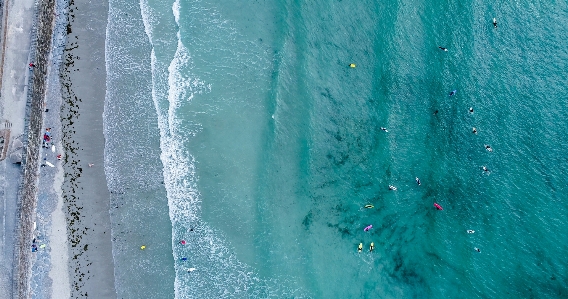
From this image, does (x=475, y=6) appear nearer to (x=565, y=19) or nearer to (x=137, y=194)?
(x=565, y=19)

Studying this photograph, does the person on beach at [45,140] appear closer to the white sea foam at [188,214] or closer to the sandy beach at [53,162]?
the sandy beach at [53,162]

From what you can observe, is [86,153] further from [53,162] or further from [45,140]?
[45,140]

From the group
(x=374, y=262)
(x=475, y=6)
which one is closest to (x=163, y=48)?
(x=374, y=262)

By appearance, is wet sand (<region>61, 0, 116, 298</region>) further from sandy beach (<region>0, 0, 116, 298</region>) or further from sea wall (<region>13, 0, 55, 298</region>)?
sea wall (<region>13, 0, 55, 298</region>)

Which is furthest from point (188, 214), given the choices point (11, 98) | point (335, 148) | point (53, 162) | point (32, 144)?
point (11, 98)

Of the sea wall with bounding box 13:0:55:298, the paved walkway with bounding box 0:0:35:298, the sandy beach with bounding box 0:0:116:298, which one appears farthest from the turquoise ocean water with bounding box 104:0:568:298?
the paved walkway with bounding box 0:0:35:298

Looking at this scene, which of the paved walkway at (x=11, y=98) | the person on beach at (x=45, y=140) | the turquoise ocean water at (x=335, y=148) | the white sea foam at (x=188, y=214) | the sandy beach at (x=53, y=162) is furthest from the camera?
the person on beach at (x=45, y=140)

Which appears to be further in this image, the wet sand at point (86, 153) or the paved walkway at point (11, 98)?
the wet sand at point (86, 153)

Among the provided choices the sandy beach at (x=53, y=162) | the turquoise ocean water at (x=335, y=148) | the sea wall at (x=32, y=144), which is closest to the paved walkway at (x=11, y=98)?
the sandy beach at (x=53, y=162)
